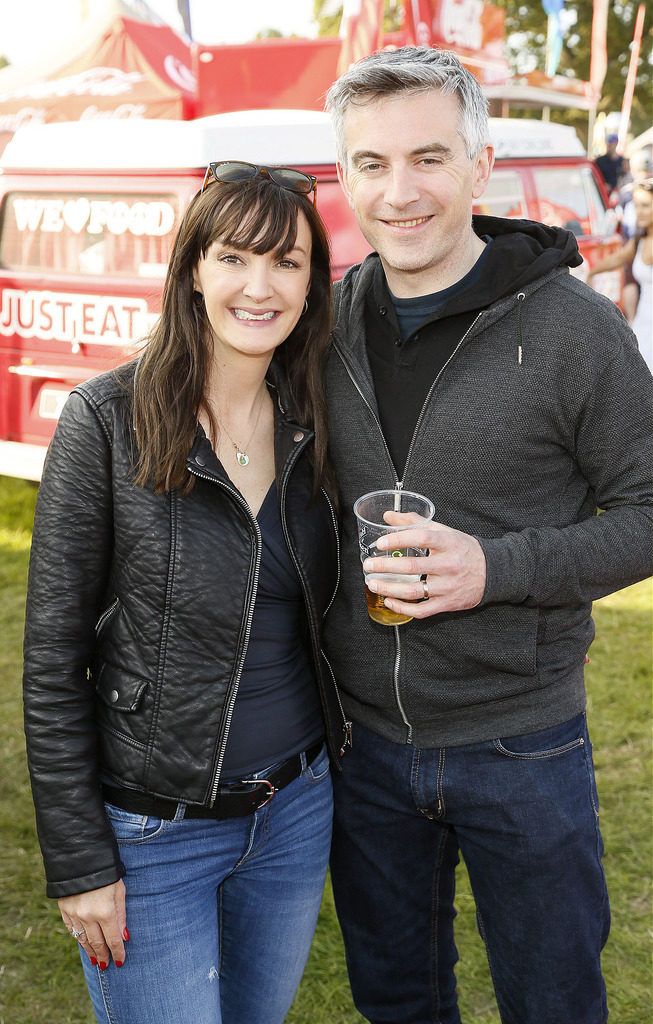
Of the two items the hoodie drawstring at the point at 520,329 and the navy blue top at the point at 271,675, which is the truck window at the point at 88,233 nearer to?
the hoodie drawstring at the point at 520,329

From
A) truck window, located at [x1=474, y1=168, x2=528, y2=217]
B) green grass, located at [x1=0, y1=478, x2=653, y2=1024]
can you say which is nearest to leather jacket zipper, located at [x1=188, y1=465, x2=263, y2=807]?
green grass, located at [x1=0, y1=478, x2=653, y2=1024]

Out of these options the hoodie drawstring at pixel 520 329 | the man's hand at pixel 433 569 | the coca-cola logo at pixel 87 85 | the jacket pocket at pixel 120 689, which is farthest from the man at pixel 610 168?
the jacket pocket at pixel 120 689

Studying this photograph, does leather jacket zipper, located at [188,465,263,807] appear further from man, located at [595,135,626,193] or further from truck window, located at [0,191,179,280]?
man, located at [595,135,626,193]

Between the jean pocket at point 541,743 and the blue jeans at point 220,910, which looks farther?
the jean pocket at point 541,743

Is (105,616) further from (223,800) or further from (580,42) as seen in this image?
(580,42)

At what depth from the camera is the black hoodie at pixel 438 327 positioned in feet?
6.68

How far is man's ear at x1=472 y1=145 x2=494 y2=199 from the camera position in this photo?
216 cm

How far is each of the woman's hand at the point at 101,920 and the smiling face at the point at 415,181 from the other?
138 cm

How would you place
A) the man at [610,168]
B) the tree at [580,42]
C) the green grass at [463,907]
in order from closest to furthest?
the green grass at [463,907] → the man at [610,168] → the tree at [580,42]

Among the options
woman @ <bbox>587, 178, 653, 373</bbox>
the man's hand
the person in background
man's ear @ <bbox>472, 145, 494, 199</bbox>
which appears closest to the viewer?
the man's hand

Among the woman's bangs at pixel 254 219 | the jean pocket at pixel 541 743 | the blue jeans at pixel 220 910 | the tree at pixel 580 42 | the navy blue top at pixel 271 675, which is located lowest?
the blue jeans at pixel 220 910

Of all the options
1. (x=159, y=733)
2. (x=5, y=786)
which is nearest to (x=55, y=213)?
(x=5, y=786)

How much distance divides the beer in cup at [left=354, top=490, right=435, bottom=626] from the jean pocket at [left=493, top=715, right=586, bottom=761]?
0.35m

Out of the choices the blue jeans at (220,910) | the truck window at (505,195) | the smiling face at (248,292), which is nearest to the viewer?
the blue jeans at (220,910)
